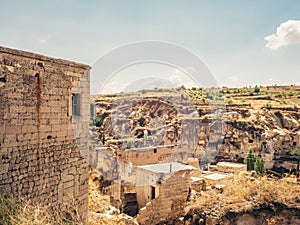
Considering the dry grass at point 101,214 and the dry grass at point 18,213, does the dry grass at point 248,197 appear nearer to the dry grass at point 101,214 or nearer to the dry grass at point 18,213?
the dry grass at point 101,214

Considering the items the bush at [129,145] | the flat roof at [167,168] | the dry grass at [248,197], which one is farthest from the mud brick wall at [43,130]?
the bush at [129,145]

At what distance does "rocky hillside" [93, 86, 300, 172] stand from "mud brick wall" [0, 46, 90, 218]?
10.4 metres

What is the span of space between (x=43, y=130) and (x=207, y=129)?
68.4 feet

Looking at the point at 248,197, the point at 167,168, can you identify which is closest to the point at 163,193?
the point at 167,168

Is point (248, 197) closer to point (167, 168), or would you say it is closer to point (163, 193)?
point (163, 193)

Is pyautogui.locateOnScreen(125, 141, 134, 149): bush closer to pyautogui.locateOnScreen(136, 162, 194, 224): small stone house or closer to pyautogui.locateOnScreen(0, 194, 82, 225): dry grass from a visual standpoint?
pyautogui.locateOnScreen(136, 162, 194, 224): small stone house

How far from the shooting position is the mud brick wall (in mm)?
5301

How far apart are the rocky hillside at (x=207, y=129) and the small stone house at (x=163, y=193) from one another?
6410mm

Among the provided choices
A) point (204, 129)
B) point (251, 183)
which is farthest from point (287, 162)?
point (251, 183)

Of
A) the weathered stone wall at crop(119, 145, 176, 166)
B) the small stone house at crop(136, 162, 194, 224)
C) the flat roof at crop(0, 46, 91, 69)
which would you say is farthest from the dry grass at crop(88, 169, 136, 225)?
the weathered stone wall at crop(119, 145, 176, 166)

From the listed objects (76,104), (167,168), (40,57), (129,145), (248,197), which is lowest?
(248,197)

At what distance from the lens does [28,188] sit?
5742 millimetres

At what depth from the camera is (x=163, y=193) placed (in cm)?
1039

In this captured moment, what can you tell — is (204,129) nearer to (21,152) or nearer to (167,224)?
→ (167,224)
